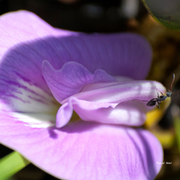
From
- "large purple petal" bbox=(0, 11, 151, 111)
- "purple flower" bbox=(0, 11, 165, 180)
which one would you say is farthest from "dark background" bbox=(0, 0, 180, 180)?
"purple flower" bbox=(0, 11, 165, 180)

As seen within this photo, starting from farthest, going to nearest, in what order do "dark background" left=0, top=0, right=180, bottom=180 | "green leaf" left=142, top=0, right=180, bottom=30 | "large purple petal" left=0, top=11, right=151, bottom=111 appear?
"dark background" left=0, top=0, right=180, bottom=180
"large purple petal" left=0, top=11, right=151, bottom=111
"green leaf" left=142, top=0, right=180, bottom=30

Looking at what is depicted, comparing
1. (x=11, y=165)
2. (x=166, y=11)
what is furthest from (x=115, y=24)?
(x=11, y=165)

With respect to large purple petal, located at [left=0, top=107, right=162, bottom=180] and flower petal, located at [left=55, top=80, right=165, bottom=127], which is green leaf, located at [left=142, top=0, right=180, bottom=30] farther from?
large purple petal, located at [left=0, top=107, right=162, bottom=180]

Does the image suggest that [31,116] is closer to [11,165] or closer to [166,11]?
[11,165]

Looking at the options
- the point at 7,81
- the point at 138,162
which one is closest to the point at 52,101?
the point at 7,81

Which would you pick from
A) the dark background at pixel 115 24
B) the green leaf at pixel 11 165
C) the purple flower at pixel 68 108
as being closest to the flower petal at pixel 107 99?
the purple flower at pixel 68 108

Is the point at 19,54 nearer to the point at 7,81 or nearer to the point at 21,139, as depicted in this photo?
the point at 7,81
